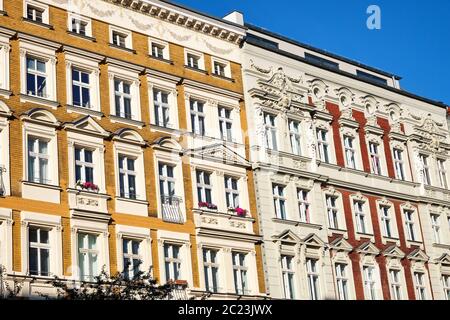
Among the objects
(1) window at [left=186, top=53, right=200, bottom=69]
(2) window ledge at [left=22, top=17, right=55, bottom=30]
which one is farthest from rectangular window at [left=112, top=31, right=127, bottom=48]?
(1) window at [left=186, top=53, right=200, bottom=69]

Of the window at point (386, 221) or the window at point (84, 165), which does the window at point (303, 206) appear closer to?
the window at point (386, 221)

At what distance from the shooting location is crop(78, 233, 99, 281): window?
29.2 m

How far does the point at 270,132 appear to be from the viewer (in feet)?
124

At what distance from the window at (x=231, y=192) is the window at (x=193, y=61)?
204 inches

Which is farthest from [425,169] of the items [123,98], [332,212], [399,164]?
[123,98]

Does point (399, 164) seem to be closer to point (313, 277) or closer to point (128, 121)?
point (313, 277)

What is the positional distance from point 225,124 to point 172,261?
742 centimetres

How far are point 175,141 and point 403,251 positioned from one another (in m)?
14.4

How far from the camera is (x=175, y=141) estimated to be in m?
33.9

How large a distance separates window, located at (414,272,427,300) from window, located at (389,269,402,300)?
4.04ft

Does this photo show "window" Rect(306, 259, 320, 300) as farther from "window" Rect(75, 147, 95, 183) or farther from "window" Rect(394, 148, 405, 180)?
"window" Rect(75, 147, 95, 183)

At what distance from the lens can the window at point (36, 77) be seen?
30.4 m
